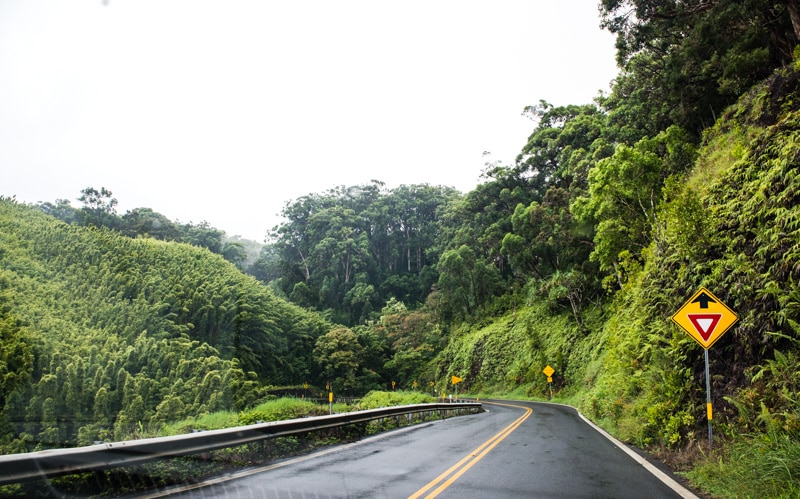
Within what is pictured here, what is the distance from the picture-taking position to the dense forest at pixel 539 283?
9508 millimetres

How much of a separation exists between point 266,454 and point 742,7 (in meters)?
20.8

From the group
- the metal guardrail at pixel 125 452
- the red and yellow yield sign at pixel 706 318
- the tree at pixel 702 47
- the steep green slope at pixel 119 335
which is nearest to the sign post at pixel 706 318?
the red and yellow yield sign at pixel 706 318

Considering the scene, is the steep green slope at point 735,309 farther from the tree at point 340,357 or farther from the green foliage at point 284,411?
the tree at point 340,357

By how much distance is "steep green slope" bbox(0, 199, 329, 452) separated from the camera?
2978cm

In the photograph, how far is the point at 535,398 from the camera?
135 ft

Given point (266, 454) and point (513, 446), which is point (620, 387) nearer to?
point (513, 446)

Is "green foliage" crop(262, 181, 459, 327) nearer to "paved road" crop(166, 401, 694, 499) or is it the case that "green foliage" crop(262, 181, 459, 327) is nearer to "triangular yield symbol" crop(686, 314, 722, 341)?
"paved road" crop(166, 401, 694, 499)

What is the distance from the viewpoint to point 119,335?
39.8 m

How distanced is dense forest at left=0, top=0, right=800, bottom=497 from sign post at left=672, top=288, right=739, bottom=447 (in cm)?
42

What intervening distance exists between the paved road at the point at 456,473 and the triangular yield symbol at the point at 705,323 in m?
2.56

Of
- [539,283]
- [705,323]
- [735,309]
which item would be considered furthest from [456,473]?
[539,283]

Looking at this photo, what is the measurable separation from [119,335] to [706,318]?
42006mm

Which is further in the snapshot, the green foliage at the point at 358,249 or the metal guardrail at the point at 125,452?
the green foliage at the point at 358,249

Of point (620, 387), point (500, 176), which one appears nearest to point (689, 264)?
point (620, 387)
